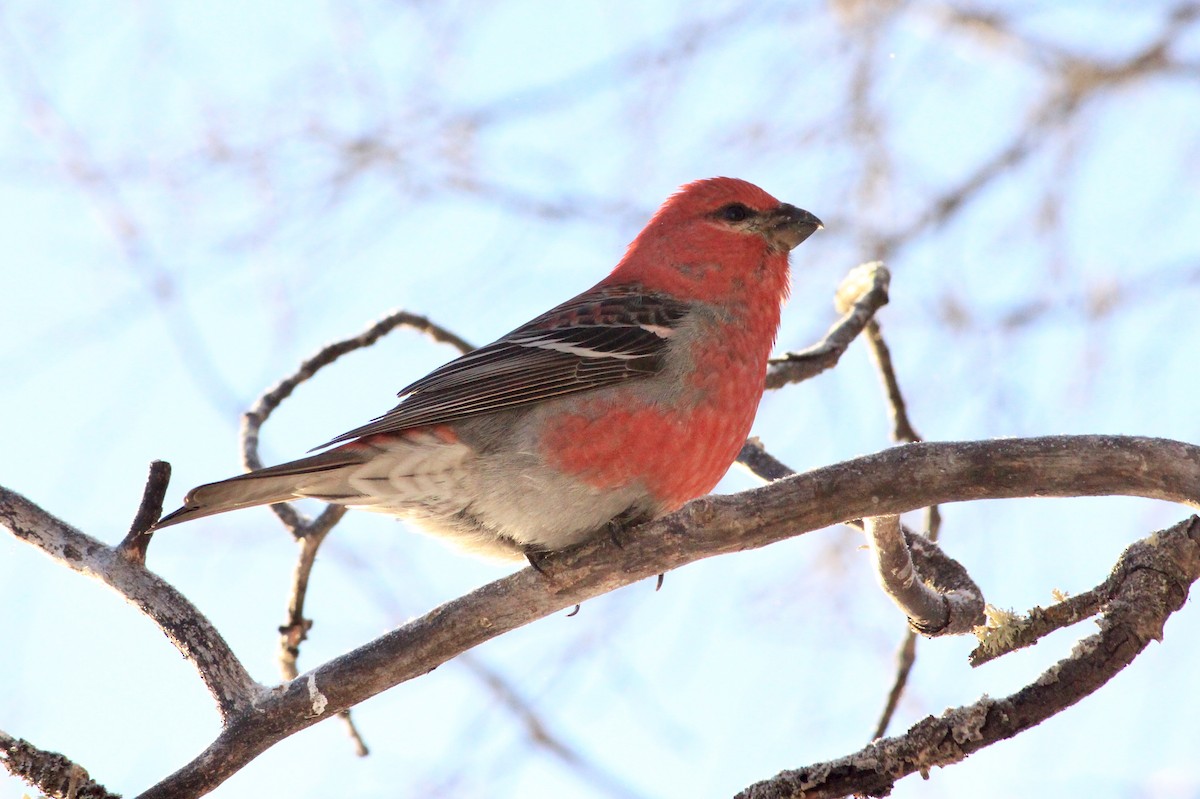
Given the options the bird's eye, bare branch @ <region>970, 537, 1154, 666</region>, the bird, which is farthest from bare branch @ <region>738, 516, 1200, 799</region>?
the bird's eye

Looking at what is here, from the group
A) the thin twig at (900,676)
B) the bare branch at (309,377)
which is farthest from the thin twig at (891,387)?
the bare branch at (309,377)

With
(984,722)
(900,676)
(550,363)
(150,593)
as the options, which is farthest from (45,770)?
(900,676)

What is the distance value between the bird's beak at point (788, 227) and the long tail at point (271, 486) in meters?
1.80

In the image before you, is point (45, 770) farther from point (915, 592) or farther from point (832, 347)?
point (832, 347)

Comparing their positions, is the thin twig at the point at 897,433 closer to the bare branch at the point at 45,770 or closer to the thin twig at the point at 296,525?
the thin twig at the point at 296,525

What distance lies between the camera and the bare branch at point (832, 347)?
4.49 metres

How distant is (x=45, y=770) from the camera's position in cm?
249

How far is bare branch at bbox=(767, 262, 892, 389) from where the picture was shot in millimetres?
4488

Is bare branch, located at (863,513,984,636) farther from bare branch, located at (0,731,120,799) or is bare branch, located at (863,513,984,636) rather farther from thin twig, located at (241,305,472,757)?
bare branch, located at (0,731,120,799)

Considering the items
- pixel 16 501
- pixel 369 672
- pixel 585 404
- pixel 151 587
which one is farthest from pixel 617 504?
pixel 16 501

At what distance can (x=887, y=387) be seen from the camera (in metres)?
4.62

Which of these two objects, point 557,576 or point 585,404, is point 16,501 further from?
point 585,404

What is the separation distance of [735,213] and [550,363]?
1.09 m

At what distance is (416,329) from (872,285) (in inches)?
69.4
